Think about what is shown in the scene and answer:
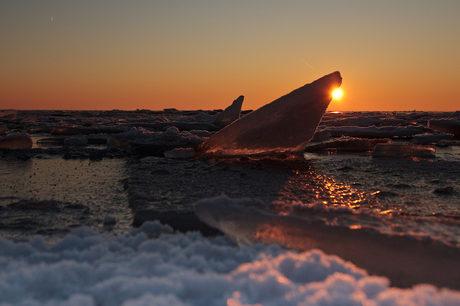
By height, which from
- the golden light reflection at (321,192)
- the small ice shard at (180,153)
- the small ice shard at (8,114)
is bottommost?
the golden light reflection at (321,192)

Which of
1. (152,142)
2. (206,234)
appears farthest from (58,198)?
(152,142)

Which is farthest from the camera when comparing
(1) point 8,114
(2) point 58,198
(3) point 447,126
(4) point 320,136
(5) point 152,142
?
(1) point 8,114

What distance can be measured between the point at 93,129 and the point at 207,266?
6.39m

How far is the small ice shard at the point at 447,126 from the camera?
23.6ft

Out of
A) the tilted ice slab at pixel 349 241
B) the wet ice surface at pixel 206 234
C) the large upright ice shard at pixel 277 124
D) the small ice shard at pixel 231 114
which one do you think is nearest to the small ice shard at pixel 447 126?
the small ice shard at pixel 231 114

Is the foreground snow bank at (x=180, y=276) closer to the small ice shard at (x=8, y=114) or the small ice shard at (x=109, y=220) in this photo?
the small ice shard at (x=109, y=220)

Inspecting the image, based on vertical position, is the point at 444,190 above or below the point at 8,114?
below

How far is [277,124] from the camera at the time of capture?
3.03 meters

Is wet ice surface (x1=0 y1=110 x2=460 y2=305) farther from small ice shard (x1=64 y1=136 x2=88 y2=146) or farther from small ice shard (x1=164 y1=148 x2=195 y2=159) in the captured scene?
small ice shard (x1=64 y1=136 x2=88 y2=146)

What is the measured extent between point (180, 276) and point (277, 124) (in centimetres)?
225

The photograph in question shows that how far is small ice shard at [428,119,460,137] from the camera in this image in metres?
7.19

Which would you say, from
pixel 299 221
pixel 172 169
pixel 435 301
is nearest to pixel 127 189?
pixel 172 169

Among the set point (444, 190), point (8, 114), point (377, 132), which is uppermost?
point (8, 114)

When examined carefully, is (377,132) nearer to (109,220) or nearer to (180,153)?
(180,153)
